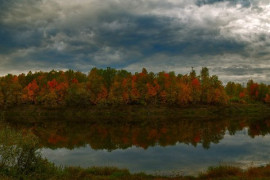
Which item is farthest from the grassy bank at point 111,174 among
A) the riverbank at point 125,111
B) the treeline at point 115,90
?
the treeline at point 115,90

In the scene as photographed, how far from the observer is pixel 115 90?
108m

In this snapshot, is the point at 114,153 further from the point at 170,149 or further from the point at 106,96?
the point at 106,96

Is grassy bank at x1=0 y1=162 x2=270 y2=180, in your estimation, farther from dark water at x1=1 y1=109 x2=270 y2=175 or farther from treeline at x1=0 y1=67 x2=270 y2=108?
treeline at x1=0 y1=67 x2=270 y2=108

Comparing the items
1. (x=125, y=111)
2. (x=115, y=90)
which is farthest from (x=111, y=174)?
(x=115, y=90)

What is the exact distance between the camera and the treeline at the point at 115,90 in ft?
356

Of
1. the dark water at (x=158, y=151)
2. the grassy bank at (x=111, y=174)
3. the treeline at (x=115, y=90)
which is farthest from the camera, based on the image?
the treeline at (x=115, y=90)

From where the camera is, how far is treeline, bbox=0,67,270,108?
108 metres

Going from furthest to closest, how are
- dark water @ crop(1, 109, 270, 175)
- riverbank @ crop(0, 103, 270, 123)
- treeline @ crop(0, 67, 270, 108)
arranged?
treeline @ crop(0, 67, 270, 108) < riverbank @ crop(0, 103, 270, 123) < dark water @ crop(1, 109, 270, 175)

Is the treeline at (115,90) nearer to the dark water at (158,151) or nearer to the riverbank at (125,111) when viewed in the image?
the riverbank at (125,111)

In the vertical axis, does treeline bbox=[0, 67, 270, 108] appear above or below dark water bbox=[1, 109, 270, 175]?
above

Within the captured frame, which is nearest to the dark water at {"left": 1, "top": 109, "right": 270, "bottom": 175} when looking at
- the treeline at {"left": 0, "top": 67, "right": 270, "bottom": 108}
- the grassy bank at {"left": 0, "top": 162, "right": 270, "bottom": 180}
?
the grassy bank at {"left": 0, "top": 162, "right": 270, "bottom": 180}

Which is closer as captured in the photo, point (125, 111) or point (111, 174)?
point (111, 174)

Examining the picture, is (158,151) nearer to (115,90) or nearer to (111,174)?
(111,174)

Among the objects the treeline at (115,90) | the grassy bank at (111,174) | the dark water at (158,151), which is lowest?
the dark water at (158,151)
